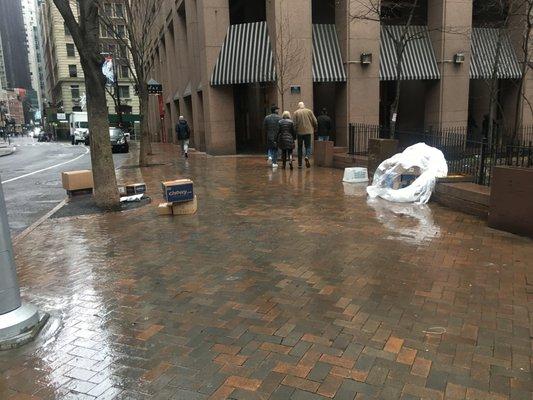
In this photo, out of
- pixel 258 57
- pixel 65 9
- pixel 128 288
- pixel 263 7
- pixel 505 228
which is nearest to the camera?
pixel 128 288

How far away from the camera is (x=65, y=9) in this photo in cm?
828

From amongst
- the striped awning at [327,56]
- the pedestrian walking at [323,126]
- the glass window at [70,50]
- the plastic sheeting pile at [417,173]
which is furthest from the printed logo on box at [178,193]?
the glass window at [70,50]

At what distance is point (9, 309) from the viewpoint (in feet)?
12.6

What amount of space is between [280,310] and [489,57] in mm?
21759

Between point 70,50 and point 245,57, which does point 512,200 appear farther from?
point 70,50

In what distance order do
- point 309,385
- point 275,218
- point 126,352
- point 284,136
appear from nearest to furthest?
point 309,385
point 126,352
point 275,218
point 284,136

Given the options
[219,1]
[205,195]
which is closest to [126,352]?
[205,195]

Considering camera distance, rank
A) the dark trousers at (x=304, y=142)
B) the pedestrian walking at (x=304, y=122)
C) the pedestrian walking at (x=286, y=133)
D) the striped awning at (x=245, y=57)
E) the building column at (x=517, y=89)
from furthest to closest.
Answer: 1. the building column at (x=517, y=89)
2. the striped awning at (x=245, y=57)
3. the dark trousers at (x=304, y=142)
4. the pedestrian walking at (x=304, y=122)
5. the pedestrian walking at (x=286, y=133)

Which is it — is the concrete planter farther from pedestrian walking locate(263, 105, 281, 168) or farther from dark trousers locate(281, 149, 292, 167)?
pedestrian walking locate(263, 105, 281, 168)

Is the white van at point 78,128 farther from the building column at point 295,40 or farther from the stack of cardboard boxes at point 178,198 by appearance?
the stack of cardboard boxes at point 178,198

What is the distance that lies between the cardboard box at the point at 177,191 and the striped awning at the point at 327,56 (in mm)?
12504

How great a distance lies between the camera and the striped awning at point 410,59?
802 inches

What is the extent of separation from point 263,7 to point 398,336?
23.4 m

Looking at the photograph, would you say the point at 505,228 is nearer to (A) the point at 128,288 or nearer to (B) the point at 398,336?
(B) the point at 398,336
